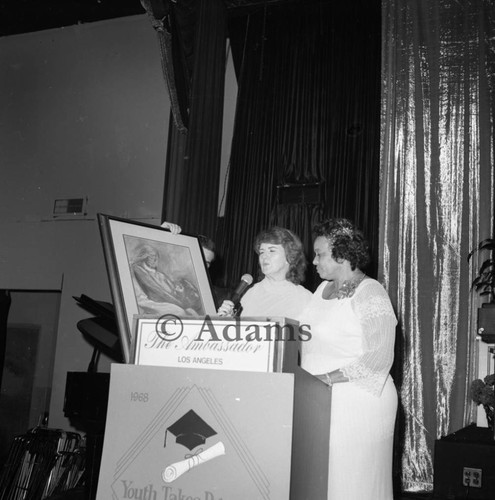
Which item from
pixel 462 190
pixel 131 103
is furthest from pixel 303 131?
pixel 131 103

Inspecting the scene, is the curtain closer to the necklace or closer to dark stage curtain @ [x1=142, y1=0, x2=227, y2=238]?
dark stage curtain @ [x1=142, y1=0, x2=227, y2=238]

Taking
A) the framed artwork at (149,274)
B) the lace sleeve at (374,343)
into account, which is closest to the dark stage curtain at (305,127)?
the framed artwork at (149,274)

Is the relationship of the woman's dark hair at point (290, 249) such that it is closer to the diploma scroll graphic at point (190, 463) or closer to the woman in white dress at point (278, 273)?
the woman in white dress at point (278, 273)

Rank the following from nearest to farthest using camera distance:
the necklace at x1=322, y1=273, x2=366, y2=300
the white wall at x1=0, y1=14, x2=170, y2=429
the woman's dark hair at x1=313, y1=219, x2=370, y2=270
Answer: the necklace at x1=322, y1=273, x2=366, y2=300 < the woman's dark hair at x1=313, y1=219, x2=370, y2=270 < the white wall at x1=0, y1=14, x2=170, y2=429

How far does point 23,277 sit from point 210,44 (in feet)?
11.2

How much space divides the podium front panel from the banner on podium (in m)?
0.06

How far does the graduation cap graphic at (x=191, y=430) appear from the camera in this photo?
1294 millimetres

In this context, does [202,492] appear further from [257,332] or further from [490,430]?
[490,430]

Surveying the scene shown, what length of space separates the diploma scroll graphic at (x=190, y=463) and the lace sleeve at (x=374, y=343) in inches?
26.3

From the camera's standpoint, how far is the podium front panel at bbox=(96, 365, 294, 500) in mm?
→ 1241

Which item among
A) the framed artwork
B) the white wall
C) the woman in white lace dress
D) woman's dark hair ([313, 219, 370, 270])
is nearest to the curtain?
woman's dark hair ([313, 219, 370, 270])

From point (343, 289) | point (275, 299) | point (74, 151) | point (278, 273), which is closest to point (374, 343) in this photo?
point (343, 289)

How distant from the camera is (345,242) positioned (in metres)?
2.33

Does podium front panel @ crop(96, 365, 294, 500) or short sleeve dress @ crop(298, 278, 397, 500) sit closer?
podium front panel @ crop(96, 365, 294, 500)
